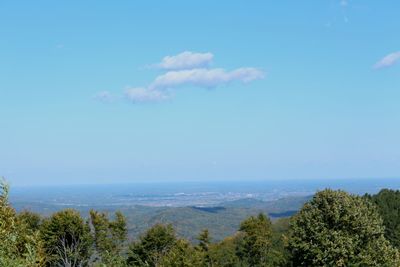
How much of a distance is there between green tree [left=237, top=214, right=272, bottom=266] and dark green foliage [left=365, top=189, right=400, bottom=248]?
20.1 meters

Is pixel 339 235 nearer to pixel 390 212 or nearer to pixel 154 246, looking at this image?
pixel 154 246

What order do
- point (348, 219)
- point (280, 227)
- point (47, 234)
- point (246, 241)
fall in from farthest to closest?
point (280, 227), point (246, 241), point (47, 234), point (348, 219)

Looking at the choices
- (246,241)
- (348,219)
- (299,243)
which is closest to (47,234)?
(246,241)

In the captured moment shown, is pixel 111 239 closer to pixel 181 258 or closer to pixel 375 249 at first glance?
pixel 181 258

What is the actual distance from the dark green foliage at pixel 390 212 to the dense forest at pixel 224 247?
4 centimetres

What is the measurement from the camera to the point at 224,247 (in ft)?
310

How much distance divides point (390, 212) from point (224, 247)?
30.5 metres

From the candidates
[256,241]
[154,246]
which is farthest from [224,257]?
[154,246]

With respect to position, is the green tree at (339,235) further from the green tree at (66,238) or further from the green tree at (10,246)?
the green tree at (66,238)

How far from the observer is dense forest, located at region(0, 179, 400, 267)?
34219 mm

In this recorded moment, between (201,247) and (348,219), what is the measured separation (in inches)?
1405

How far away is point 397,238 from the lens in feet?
262

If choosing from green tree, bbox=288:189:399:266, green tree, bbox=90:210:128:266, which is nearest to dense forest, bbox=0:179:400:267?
green tree, bbox=288:189:399:266

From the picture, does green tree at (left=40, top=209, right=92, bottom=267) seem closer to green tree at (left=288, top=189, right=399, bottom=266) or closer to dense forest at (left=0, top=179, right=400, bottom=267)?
dense forest at (left=0, top=179, right=400, bottom=267)
